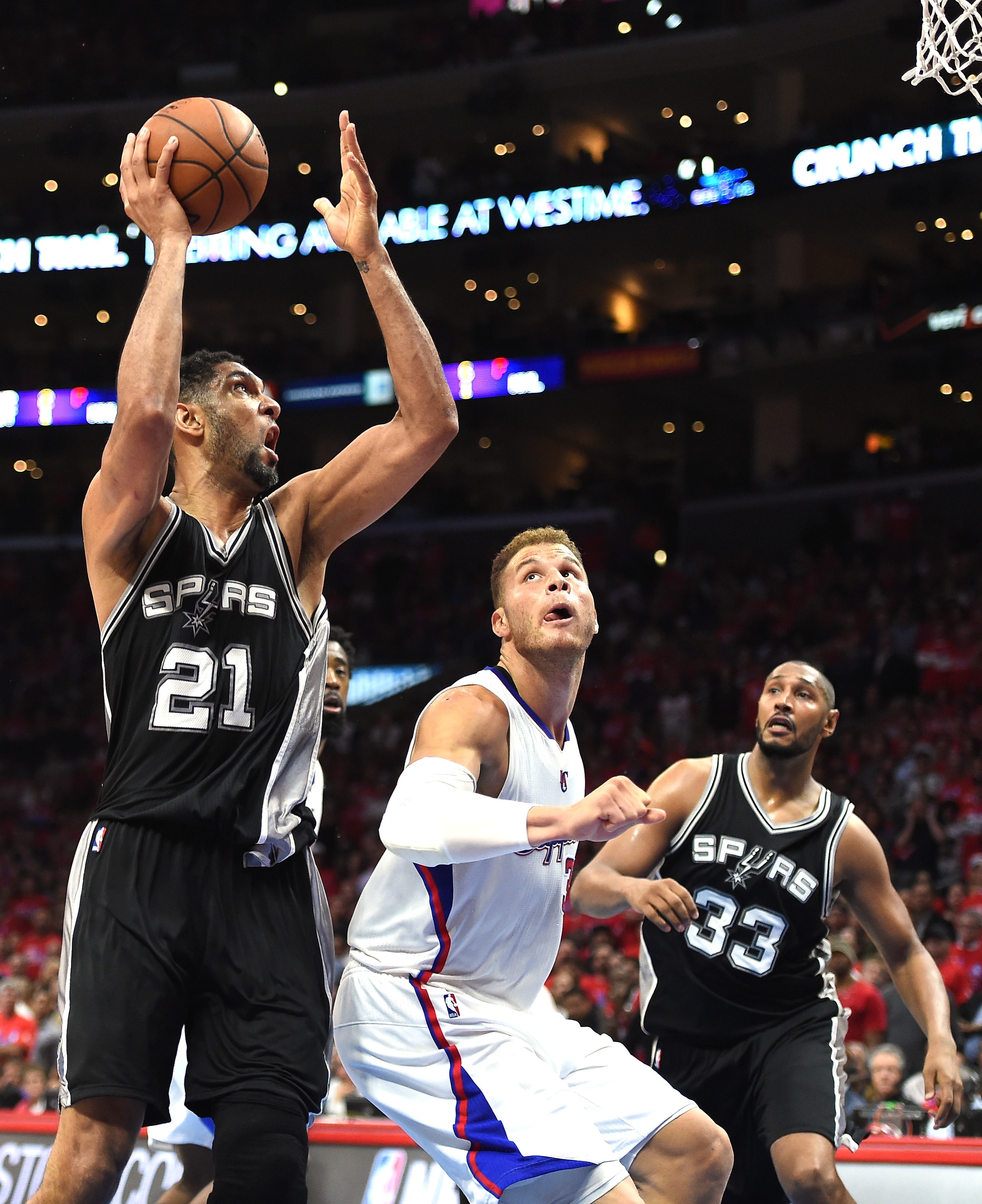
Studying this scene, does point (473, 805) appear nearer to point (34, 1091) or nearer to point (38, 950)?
point (34, 1091)

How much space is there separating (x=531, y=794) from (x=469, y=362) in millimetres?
20534

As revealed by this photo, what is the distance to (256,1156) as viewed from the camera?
294 cm

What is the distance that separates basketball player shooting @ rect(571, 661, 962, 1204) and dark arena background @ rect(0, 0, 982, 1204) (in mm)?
10206

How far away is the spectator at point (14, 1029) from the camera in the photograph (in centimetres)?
978

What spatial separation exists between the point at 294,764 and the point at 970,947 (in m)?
7.31

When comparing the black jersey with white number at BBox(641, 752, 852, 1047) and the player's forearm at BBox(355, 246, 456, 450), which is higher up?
the player's forearm at BBox(355, 246, 456, 450)

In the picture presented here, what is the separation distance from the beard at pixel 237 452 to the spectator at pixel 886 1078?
545 centimetres

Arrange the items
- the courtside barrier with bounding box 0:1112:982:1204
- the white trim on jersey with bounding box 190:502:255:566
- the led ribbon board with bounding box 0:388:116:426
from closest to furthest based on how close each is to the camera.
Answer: the white trim on jersey with bounding box 190:502:255:566
the courtside barrier with bounding box 0:1112:982:1204
the led ribbon board with bounding box 0:388:116:426

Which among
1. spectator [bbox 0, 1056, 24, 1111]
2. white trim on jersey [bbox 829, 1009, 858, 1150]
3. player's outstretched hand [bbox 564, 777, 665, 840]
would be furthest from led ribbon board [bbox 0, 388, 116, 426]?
player's outstretched hand [bbox 564, 777, 665, 840]

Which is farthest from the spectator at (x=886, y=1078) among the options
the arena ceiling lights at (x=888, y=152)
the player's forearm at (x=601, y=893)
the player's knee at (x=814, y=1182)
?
the arena ceiling lights at (x=888, y=152)

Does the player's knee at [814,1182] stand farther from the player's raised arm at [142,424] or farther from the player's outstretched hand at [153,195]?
the player's outstretched hand at [153,195]

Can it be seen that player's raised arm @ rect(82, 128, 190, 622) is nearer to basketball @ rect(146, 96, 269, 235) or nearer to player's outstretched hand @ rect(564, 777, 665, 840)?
basketball @ rect(146, 96, 269, 235)

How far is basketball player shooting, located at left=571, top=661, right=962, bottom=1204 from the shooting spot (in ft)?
15.7

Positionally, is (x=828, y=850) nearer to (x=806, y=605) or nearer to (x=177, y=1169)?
(x=177, y=1169)
